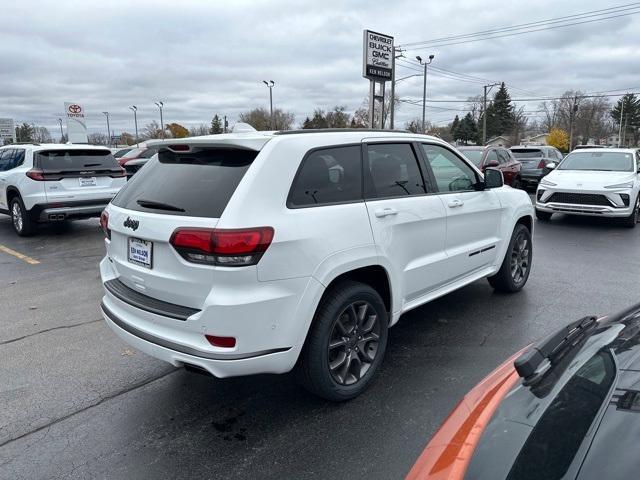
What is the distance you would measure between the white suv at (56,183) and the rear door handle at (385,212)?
23.9ft

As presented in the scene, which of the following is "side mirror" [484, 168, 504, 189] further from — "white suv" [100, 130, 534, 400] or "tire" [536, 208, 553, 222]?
"tire" [536, 208, 553, 222]

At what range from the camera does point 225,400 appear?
3396 mm

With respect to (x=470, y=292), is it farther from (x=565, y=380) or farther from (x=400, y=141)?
(x=565, y=380)

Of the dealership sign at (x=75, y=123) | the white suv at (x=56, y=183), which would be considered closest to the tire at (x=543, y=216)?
the white suv at (x=56, y=183)

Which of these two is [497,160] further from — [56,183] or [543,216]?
[56,183]

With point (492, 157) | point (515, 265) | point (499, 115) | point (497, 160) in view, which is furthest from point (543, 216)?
point (499, 115)

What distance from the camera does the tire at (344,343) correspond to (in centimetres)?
304

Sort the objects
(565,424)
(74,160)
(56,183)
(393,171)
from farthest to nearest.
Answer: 1. (74,160)
2. (56,183)
3. (393,171)
4. (565,424)

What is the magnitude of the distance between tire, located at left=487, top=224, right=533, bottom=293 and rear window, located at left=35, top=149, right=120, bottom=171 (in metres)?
7.49

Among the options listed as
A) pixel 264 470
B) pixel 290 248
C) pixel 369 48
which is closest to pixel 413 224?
pixel 290 248

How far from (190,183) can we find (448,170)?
96.2 inches

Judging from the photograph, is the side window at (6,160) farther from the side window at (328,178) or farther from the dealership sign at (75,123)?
the dealership sign at (75,123)

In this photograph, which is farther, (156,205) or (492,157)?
(492,157)

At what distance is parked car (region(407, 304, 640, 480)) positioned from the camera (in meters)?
1.36
